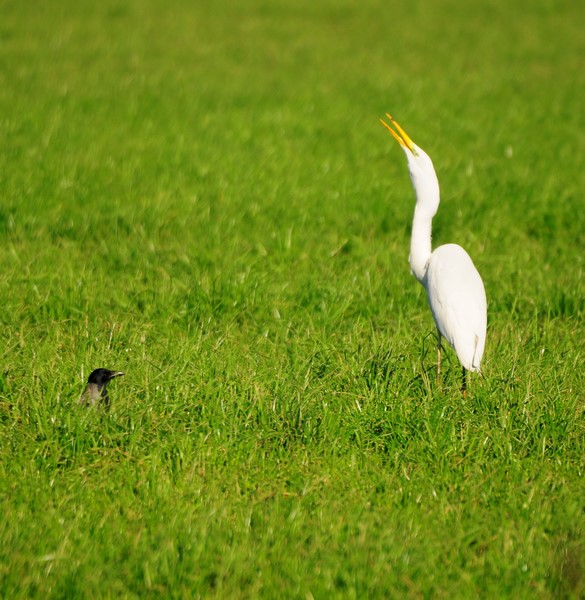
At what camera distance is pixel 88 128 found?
8.65 meters

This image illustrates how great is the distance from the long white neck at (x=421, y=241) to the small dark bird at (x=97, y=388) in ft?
5.99

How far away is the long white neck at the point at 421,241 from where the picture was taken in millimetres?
4789

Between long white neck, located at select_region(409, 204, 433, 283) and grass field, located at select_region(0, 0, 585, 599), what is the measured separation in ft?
1.34

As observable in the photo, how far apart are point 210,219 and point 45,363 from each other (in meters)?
2.64

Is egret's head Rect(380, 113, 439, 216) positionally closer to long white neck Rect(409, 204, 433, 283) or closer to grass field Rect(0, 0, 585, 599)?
long white neck Rect(409, 204, 433, 283)

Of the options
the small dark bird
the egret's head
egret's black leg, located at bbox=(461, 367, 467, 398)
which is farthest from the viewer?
the egret's head

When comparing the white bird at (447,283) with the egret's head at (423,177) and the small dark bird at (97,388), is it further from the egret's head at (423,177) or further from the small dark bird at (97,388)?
the small dark bird at (97,388)

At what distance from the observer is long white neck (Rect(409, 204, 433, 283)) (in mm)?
4789

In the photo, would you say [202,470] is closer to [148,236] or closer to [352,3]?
[148,236]

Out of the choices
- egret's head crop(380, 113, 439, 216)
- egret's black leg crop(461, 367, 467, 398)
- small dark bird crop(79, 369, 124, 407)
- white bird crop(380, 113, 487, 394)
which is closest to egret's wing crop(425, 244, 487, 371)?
white bird crop(380, 113, 487, 394)

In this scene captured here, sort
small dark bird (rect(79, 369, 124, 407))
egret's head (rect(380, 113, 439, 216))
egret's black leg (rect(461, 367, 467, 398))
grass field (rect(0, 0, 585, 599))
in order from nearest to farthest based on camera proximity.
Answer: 1. grass field (rect(0, 0, 585, 599))
2. small dark bird (rect(79, 369, 124, 407))
3. egret's black leg (rect(461, 367, 467, 398))
4. egret's head (rect(380, 113, 439, 216))

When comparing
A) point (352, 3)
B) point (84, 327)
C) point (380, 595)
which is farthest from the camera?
point (352, 3)

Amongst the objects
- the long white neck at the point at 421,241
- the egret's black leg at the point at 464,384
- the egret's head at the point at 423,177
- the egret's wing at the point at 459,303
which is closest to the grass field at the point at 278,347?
the egret's black leg at the point at 464,384

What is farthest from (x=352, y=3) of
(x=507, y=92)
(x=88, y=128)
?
(x=88, y=128)
